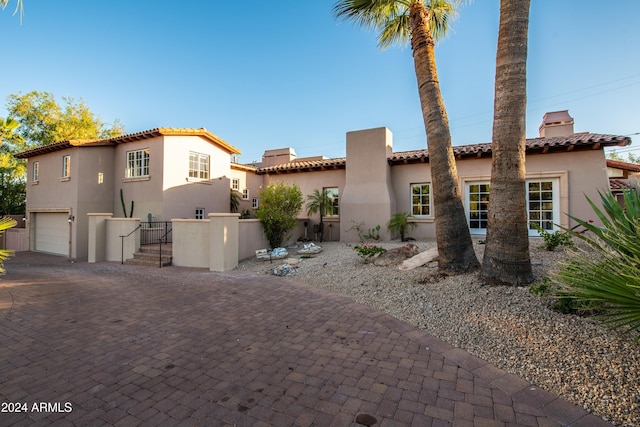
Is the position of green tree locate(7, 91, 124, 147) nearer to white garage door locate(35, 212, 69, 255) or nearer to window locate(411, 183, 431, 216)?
white garage door locate(35, 212, 69, 255)

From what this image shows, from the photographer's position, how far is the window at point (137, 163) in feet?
49.0

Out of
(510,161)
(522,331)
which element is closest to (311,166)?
(510,161)

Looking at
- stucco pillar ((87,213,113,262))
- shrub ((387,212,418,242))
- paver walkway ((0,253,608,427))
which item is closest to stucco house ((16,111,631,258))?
shrub ((387,212,418,242))

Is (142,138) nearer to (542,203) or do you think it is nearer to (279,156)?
(279,156)

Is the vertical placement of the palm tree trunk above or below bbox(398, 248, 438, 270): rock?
above

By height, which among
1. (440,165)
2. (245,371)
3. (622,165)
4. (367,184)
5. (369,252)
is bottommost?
(245,371)

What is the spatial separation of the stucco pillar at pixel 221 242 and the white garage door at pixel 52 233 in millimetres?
11283

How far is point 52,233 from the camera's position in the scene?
1712 cm

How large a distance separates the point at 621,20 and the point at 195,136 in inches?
660

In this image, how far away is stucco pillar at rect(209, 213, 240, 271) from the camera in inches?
393

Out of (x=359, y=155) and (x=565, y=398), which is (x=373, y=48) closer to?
(x=359, y=155)

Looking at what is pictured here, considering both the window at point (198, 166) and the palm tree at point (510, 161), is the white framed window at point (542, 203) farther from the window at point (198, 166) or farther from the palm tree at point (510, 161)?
the window at point (198, 166)

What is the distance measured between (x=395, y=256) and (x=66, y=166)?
17.9 meters

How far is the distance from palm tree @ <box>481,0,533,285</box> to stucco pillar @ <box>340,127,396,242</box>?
8326mm
